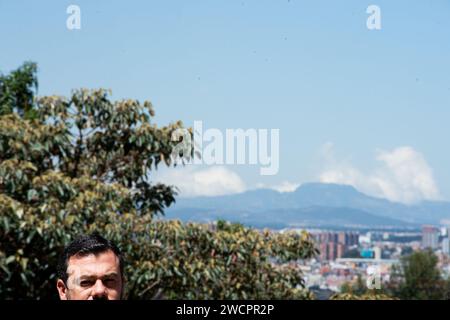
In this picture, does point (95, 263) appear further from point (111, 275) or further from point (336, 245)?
point (336, 245)

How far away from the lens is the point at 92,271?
1.27m

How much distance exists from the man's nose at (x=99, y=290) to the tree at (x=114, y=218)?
12.1ft

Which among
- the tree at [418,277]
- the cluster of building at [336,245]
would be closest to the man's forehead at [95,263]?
the cluster of building at [336,245]

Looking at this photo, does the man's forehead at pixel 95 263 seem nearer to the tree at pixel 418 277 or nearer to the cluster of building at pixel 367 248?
the cluster of building at pixel 367 248

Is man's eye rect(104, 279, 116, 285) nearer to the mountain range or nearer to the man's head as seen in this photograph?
the man's head

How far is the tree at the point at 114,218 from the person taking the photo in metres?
5.15

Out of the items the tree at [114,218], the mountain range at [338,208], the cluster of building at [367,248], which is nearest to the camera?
the tree at [114,218]

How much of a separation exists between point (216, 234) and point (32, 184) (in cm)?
131

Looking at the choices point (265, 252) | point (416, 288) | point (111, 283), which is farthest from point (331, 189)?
point (111, 283)

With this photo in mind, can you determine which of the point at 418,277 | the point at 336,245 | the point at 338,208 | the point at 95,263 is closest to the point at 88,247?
the point at 95,263

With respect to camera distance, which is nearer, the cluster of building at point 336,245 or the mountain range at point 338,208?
the cluster of building at point 336,245

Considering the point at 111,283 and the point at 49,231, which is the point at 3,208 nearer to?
the point at 49,231

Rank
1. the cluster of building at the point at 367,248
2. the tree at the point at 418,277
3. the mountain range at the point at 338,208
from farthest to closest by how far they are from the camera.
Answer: the tree at the point at 418,277, the mountain range at the point at 338,208, the cluster of building at the point at 367,248
